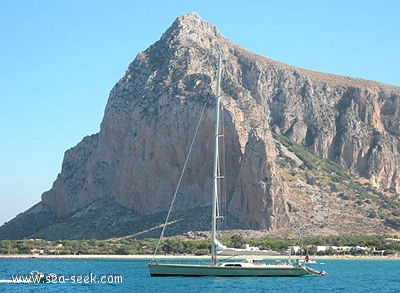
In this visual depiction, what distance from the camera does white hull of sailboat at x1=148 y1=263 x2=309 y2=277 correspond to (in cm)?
7925

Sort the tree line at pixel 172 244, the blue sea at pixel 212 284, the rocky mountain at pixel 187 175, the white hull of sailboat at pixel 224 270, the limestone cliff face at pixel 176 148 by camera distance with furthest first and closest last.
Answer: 1. the limestone cliff face at pixel 176 148
2. the rocky mountain at pixel 187 175
3. the tree line at pixel 172 244
4. the white hull of sailboat at pixel 224 270
5. the blue sea at pixel 212 284

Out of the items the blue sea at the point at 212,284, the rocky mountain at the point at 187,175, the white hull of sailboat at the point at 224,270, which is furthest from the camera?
the rocky mountain at the point at 187,175

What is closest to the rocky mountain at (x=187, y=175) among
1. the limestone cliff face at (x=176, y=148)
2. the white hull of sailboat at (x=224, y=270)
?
the limestone cliff face at (x=176, y=148)

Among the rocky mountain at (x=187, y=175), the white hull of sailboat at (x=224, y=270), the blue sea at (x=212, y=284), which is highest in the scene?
the rocky mountain at (x=187, y=175)

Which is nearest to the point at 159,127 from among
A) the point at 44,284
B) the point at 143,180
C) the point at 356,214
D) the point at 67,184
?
the point at 143,180

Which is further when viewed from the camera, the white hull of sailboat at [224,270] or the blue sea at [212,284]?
the white hull of sailboat at [224,270]

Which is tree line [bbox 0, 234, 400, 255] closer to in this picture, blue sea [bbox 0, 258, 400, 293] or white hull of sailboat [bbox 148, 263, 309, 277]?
blue sea [bbox 0, 258, 400, 293]

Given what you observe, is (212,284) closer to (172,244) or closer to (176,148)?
(172,244)

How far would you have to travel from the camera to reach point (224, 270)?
3135 inches

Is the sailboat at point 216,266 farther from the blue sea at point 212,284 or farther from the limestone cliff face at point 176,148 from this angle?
the limestone cliff face at point 176,148

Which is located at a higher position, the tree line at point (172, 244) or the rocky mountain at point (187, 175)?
the rocky mountain at point (187, 175)

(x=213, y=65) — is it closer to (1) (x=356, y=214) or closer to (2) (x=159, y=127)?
(2) (x=159, y=127)

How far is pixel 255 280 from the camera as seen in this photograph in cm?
8250

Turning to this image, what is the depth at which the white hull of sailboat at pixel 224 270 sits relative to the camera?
260ft
